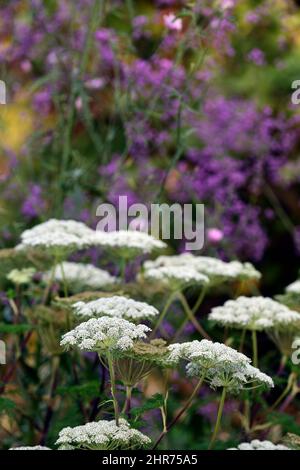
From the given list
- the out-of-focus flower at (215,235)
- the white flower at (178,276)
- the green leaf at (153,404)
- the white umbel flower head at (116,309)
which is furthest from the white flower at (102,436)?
the out-of-focus flower at (215,235)

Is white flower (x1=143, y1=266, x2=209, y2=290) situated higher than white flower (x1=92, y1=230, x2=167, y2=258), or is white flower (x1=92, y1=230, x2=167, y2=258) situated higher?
white flower (x1=92, y1=230, x2=167, y2=258)

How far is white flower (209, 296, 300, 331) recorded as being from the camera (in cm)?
253

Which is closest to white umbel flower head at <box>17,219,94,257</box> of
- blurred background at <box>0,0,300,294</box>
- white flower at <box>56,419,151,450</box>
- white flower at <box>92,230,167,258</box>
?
white flower at <box>92,230,167,258</box>

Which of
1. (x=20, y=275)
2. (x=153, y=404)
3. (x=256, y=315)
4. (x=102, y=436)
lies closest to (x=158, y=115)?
(x=20, y=275)

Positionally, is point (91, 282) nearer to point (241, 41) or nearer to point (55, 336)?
point (55, 336)

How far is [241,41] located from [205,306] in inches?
76.5

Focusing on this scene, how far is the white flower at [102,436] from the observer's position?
6.03ft

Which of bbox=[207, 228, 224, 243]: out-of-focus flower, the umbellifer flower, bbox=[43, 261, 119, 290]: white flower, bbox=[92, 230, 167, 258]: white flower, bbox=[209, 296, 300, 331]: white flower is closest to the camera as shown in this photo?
the umbellifer flower

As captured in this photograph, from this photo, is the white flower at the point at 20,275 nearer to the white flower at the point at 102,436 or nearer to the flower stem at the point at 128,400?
the flower stem at the point at 128,400

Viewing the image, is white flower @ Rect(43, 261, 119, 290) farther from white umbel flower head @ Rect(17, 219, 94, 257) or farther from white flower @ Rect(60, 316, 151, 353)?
white flower @ Rect(60, 316, 151, 353)

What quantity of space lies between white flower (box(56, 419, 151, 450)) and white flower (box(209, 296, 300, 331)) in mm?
715

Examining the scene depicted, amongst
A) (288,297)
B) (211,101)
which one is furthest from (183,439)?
(211,101)

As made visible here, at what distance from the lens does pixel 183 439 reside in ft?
12.8

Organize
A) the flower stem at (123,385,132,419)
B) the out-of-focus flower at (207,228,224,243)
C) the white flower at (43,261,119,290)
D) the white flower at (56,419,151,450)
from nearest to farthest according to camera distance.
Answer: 1. the white flower at (56,419,151,450)
2. the flower stem at (123,385,132,419)
3. the white flower at (43,261,119,290)
4. the out-of-focus flower at (207,228,224,243)
